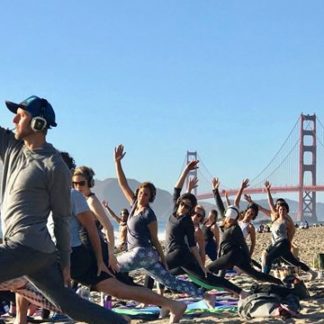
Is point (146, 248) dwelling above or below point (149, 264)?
above

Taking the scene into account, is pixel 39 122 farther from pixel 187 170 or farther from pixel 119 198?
pixel 119 198

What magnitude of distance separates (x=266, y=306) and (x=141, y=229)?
111 cm

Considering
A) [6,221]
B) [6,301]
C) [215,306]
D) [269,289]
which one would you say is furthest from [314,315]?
[6,221]

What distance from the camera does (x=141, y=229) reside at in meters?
4.91

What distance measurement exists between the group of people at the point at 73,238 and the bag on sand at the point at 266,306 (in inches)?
15.9

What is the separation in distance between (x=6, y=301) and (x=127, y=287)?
1.38 meters

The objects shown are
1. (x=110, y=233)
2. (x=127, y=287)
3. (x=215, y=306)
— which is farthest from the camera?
(x=215, y=306)

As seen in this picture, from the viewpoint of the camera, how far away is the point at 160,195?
164 m

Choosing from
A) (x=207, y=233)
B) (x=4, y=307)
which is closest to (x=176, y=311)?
(x=4, y=307)

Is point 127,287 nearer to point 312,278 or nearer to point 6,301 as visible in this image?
point 6,301

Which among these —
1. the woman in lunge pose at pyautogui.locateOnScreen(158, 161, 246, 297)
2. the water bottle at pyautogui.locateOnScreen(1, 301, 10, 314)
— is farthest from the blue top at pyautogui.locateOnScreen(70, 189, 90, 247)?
the woman in lunge pose at pyautogui.locateOnScreen(158, 161, 246, 297)

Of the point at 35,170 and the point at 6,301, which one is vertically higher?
the point at 35,170

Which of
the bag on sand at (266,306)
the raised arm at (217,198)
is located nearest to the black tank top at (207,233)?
the raised arm at (217,198)

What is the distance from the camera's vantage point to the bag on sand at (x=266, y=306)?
15.6 ft
